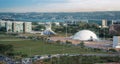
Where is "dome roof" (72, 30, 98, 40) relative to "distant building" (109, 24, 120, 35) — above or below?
below

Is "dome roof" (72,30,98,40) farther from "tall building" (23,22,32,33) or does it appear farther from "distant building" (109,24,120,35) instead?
"tall building" (23,22,32,33)

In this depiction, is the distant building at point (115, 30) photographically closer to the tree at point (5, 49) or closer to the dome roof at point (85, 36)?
the dome roof at point (85, 36)

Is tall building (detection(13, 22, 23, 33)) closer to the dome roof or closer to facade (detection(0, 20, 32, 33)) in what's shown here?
facade (detection(0, 20, 32, 33))

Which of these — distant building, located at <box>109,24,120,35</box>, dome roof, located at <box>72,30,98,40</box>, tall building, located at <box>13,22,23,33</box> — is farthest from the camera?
tall building, located at <box>13,22,23,33</box>

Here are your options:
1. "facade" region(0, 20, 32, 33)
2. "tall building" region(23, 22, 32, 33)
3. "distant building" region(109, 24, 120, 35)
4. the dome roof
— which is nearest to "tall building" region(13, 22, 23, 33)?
"facade" region(0, 20, 32, 33)

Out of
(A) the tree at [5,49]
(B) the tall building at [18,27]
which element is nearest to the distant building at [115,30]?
(B) the tall building at [18,27]

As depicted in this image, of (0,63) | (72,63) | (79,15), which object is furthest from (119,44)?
(79,15)

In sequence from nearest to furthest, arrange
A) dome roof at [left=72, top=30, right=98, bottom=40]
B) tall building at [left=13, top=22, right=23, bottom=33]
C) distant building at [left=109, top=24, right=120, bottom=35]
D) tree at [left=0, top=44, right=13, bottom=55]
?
1. tree at [left=0, top=44, right=13, bottom=55]
2. dome roof at [left=72, top=30, right=98, bottom=40]
3. distant building at [left=109, top=24, right=120, bottom=35]
4. tall building at [left=13, top=22, right=23, bottom=33]

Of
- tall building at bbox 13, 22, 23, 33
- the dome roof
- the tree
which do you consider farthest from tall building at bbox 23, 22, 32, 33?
the tree

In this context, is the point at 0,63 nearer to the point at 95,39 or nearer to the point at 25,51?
the point at 25,51

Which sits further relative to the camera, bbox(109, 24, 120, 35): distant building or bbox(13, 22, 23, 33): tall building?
bbox(13, 22, 23, 33): tall building

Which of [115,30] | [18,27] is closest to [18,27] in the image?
[18,27]
